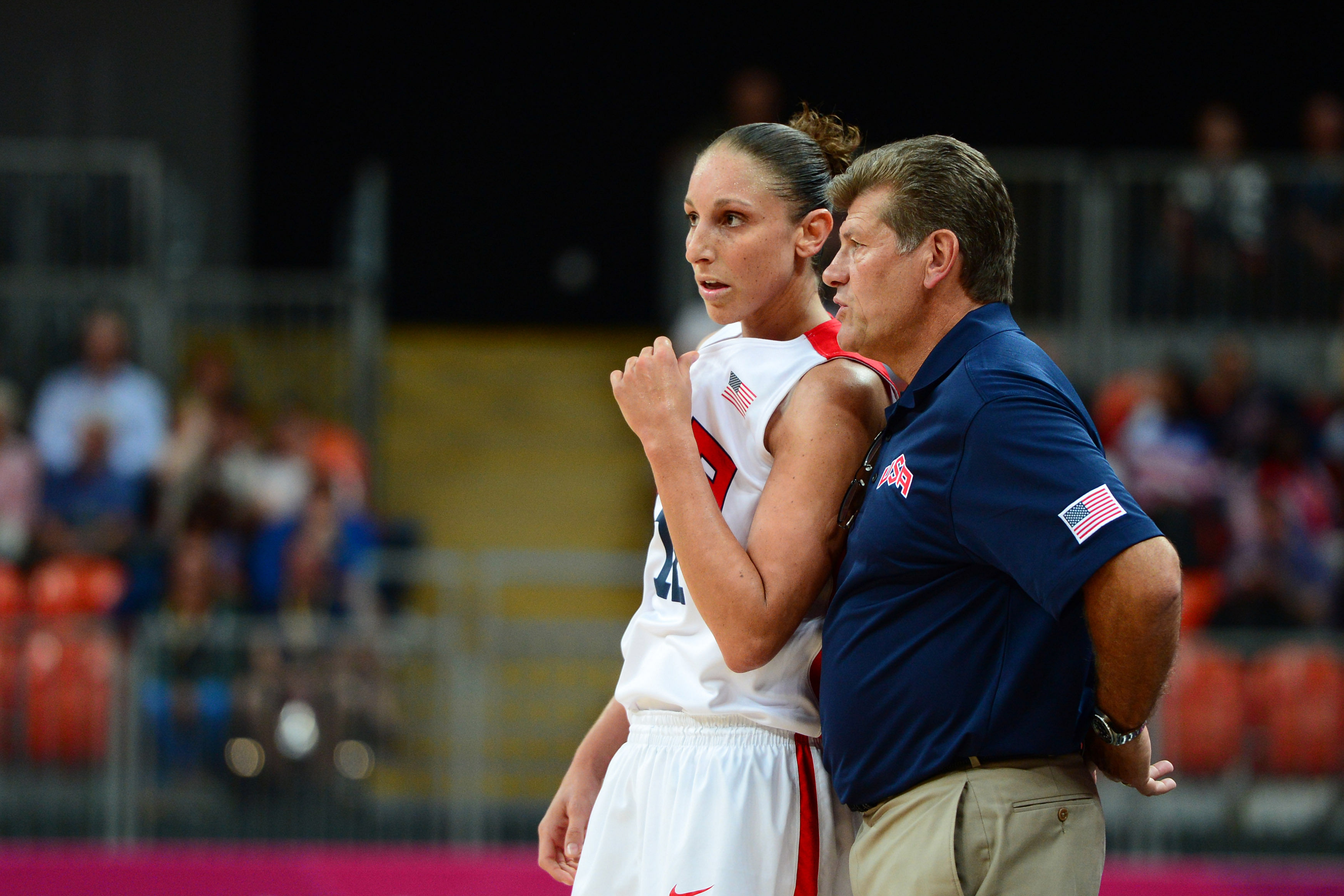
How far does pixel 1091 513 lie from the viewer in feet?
7.66

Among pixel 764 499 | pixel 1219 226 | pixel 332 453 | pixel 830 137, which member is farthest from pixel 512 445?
pixel 764 499

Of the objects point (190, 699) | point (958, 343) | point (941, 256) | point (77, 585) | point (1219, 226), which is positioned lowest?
point (190, 699)

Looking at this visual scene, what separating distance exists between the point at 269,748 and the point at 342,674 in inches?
18.1

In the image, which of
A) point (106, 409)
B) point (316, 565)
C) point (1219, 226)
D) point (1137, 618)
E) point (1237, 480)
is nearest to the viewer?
point (1137, 618)

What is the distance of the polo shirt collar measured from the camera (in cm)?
262

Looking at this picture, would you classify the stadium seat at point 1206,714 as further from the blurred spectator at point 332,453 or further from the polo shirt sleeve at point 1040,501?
the polo shirt sleeve at point 1040,501

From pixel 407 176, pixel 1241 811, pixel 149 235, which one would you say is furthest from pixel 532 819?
pixel 407 176

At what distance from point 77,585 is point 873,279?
6280 millimetres

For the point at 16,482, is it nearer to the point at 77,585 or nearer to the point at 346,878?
the point at 77,585

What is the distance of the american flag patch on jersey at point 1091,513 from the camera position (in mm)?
2326

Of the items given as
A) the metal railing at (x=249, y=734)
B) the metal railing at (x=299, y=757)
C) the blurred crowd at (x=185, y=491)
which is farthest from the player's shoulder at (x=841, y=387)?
the blurred crowd at (x=185, y=491)

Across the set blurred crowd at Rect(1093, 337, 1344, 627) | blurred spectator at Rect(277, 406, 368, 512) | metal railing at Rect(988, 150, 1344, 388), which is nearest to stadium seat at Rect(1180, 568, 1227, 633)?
blurred crowd at Rect(1093, 337, 1344, 627)

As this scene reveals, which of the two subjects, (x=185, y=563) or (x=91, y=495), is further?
(x=91, y=495)

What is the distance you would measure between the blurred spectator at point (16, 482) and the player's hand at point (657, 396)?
6.50m
